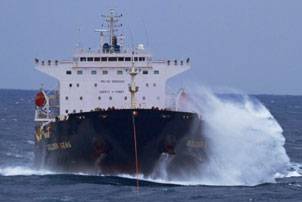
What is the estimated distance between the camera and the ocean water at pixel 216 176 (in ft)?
150

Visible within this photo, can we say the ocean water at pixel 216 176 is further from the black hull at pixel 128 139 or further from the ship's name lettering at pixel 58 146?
the ship's name lettering at pixel 58 146

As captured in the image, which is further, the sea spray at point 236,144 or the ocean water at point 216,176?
the sea spray at point 236,144

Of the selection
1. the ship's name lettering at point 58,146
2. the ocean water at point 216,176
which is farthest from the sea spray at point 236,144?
the ship's name lettering at point 58,146

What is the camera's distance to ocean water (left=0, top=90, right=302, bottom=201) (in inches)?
1796

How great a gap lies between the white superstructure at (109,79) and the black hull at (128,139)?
283cm

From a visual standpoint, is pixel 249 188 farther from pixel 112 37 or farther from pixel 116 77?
pixel 112 37

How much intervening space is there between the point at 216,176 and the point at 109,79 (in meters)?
7.77

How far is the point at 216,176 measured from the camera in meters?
52.1

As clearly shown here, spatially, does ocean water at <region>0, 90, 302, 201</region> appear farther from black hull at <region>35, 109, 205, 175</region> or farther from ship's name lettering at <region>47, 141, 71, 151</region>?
ship's name lettering at <region>47, 141, 71, 151</region>

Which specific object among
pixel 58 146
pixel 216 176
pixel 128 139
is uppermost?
pixel 58 146

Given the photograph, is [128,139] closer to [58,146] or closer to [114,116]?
[114,116]

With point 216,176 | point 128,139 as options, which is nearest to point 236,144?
point 216,176

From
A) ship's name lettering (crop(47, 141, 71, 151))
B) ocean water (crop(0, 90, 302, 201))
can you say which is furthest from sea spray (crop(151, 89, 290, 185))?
ship's name lettering (crop(47, 141, 71, 151))

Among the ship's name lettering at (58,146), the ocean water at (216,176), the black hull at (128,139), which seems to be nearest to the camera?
the ocean water at (216,176)
